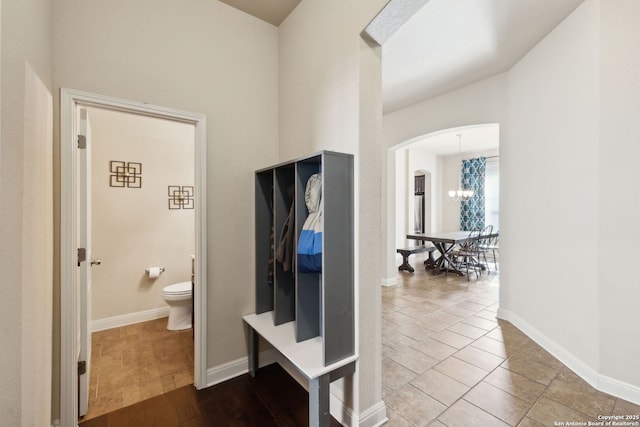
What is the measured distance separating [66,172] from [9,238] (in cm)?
79

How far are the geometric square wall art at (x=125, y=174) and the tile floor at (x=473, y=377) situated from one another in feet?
11.4

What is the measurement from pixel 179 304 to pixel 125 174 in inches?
66.9

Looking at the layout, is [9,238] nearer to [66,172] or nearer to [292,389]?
[66,172]

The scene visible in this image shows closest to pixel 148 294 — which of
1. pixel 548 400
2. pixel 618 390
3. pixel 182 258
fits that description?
pixel 182 258

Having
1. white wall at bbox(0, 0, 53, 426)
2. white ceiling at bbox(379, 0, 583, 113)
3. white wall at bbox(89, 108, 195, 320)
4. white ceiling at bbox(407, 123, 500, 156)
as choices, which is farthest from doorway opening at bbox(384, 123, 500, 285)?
white wall at bbox(0, 0, 53, 426)

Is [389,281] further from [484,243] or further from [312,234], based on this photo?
[484,243]

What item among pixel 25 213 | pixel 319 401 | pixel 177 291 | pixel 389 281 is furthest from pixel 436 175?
pixel 25 213

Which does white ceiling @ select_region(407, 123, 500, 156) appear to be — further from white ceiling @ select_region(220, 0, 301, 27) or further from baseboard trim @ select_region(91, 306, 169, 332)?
baseboard trim @ select_region(91, 306, 169, 332)

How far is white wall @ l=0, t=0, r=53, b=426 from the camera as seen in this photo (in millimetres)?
994

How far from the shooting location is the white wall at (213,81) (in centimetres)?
174

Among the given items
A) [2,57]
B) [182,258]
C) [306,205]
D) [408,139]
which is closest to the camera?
[2,57]

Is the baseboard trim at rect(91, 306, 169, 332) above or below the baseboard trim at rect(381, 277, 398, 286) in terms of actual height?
below

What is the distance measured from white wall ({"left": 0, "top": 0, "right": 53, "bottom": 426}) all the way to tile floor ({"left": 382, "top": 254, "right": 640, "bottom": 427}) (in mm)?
1915

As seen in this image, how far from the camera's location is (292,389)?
212 cm
